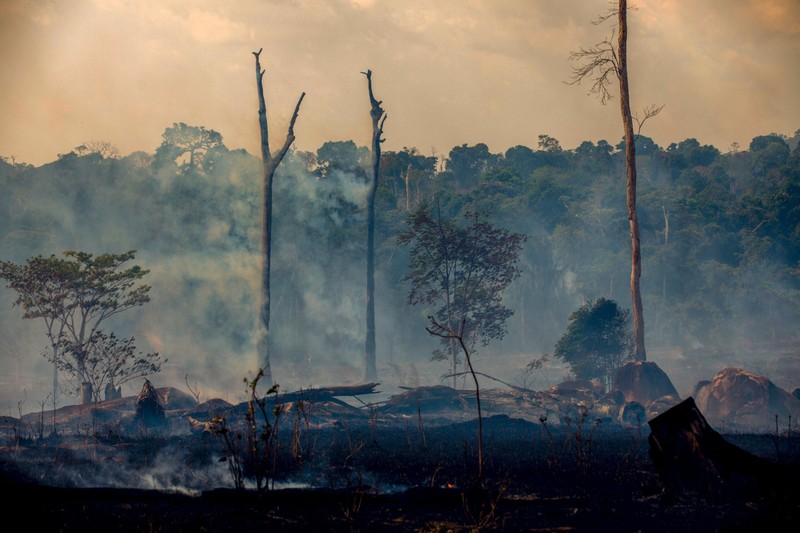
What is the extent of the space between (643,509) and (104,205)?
45732 millimetres

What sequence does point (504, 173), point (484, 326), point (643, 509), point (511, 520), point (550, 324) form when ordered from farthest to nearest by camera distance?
point (504, 173) < point (550, 324) < point (484, 326) < point (643, 509) < point (511, 520)

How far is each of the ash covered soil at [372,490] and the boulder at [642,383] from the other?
7576 mm

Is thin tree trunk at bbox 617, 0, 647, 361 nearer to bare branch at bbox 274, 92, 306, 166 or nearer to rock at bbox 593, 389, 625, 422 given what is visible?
rock at bbox 593, 389, 625, 422

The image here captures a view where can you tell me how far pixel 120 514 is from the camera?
8789mm

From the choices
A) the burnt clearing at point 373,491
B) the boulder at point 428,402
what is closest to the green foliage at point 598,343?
the boulder at point 428,402

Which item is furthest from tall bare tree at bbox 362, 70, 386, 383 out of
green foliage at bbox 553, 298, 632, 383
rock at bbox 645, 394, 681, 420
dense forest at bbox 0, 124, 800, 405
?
rock at bbox 645, 394, 681, 420

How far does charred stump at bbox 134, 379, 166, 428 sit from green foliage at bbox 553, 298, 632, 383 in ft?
51.8

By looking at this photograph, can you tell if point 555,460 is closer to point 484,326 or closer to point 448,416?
point 448,416

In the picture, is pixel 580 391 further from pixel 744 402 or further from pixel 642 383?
pixel 744 402

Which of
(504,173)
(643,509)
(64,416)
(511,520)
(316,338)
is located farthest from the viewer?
(504,173)

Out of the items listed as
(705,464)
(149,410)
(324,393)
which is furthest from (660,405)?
(149,410)

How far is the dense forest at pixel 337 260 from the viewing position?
44.0 metres

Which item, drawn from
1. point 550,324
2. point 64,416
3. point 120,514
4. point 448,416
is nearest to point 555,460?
point 120,514

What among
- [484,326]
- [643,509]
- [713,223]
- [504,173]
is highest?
[504,173]
